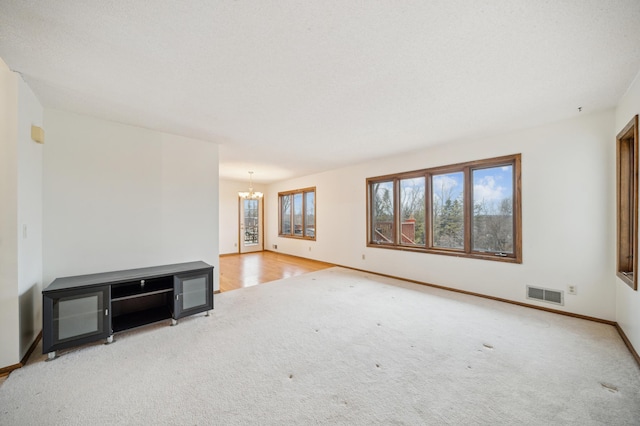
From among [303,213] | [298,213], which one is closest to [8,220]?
[303,213]

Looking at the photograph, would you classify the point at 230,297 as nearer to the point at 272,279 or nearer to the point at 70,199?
the point at 272,279

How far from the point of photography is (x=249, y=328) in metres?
2.91

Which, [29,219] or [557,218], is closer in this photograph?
[29,219]

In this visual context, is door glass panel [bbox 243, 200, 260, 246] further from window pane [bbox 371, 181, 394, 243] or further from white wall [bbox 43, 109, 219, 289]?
window pane [bbox 371, 181, 394, 243]

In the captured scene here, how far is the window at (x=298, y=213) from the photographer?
24.5ft

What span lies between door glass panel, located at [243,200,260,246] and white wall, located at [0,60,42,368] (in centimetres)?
625

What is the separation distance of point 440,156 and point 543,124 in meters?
1.42

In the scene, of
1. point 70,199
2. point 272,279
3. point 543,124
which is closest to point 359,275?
point 272,279

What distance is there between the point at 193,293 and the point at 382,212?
401 cm

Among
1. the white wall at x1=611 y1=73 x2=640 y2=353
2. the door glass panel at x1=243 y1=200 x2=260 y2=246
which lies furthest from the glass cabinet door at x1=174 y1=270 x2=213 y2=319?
the door glass panel at x1=243 y1=200 x2=260 y2=246

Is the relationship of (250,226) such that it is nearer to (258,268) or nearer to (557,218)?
(258,268)

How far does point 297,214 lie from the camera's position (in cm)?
807

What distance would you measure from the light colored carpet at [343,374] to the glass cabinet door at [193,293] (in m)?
0.19

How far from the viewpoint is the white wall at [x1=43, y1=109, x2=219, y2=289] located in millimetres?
2906
